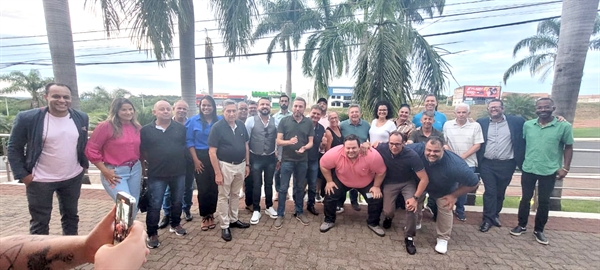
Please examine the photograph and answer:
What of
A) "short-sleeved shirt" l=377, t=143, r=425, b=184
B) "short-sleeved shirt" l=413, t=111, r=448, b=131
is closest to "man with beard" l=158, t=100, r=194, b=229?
"short-sleeved shirt" l=377, t=143, r=425, b=184

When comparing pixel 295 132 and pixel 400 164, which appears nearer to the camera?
pixel 400 164

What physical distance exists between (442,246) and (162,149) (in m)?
3.49

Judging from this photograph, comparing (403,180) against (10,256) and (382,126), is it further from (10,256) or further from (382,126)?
(10,256)

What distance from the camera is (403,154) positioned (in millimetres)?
3340

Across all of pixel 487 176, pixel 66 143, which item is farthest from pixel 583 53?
pixel 66 143

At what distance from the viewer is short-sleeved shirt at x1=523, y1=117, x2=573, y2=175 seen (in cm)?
330

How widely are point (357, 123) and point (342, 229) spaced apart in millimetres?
1619

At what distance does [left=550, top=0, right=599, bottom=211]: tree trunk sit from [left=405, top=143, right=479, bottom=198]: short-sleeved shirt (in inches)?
104

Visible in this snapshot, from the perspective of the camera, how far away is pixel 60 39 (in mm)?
4719

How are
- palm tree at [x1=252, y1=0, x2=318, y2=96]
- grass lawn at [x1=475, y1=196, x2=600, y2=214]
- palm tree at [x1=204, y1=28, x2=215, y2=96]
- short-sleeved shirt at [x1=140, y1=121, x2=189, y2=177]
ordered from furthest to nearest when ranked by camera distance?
palm tree at [x1=252, y1=0, x2=318, y2=96] → palm tree at [x1=204, y1=28, x2=215, y2=96] → grass lawn at [x1=475, y1=196, x2=600, y2=214] → short-sleeved shirt at [x1=140, y1=121, x2=189, y2=177]

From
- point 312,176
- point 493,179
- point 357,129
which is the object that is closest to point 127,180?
point 312,176

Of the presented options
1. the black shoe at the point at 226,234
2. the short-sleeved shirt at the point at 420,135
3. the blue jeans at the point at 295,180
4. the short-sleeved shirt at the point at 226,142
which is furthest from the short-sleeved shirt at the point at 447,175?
the black shoe at the point at 226,234

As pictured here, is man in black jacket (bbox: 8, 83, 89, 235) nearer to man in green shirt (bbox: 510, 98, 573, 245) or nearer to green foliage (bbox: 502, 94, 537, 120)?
man in green shirt (bbox: 510, 98, 573, 245)

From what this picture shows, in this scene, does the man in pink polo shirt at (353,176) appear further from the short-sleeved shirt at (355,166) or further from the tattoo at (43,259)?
the tattoo at (43,259)
